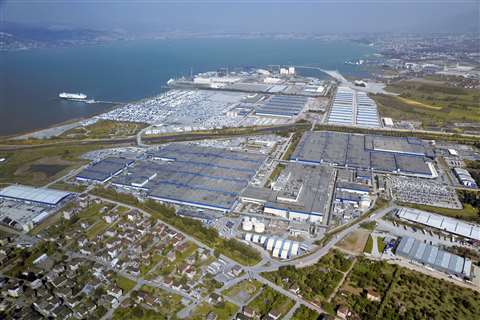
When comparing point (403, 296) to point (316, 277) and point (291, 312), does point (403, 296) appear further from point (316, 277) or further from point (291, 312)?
point (291, 312)

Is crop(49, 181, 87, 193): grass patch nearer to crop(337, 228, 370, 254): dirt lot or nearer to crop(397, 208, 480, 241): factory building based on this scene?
crop(337, 228, 370, 254): dirt lot

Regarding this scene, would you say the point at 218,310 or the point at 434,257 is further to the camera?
the point at 434,257

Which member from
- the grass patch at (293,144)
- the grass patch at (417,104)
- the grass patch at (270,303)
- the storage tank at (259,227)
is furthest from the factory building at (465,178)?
the grass patch at (417,104)

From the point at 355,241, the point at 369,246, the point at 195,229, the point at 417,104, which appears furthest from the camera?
the point at 417,104

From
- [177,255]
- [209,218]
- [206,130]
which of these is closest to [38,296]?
[177,255]

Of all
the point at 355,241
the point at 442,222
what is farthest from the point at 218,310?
the point at 442,222

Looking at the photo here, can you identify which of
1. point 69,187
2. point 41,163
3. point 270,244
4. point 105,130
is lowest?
point 270,244
